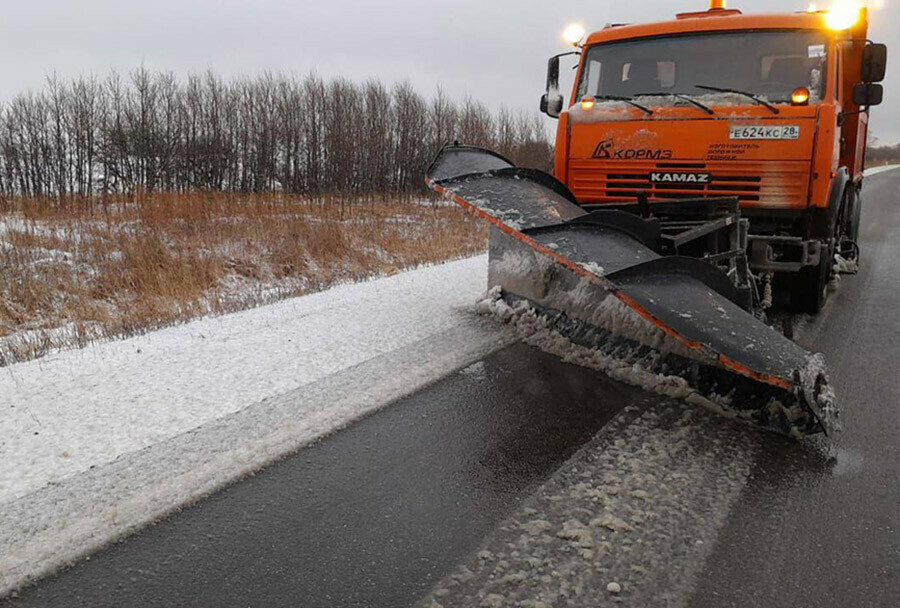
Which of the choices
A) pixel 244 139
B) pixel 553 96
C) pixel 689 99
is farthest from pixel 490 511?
pixel 244 139

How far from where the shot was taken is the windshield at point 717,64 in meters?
4.87

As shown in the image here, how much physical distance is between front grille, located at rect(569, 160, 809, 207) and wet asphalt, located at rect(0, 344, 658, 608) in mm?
2303

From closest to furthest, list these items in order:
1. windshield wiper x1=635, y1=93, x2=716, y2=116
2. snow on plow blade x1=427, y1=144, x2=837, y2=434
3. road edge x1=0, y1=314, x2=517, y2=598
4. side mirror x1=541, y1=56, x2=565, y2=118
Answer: road edge x1=0, y1=314, x2=517, y2=598
snow on plow blade x1=427, y1=144, x2=837, y2=434
windshield wiper x1=635, y1=93, x2=716, y2=116
side mirror x1=541, y1=56, x2=565, y2=118

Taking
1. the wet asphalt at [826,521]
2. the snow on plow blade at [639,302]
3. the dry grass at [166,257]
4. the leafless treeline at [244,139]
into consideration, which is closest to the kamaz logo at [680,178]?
the snow on plow blade at [639,302]

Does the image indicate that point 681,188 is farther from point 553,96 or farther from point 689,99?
point 553,96

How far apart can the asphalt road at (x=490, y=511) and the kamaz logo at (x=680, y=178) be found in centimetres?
202

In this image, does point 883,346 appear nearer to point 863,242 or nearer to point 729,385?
point 729,385

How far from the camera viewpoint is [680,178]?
4934mm

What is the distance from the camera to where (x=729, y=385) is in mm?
3125

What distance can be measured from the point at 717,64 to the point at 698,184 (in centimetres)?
108

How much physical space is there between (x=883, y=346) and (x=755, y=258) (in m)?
1.07

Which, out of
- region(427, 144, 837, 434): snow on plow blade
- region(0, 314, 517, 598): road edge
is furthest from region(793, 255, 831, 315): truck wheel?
region(0, 314, 517, 598): road edge

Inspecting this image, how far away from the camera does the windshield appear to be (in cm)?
487

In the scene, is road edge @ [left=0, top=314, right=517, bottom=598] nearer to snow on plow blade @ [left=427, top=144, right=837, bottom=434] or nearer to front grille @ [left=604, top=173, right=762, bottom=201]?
snow on plow blade @ [left=427, top=144, right=837, bottom=434]
